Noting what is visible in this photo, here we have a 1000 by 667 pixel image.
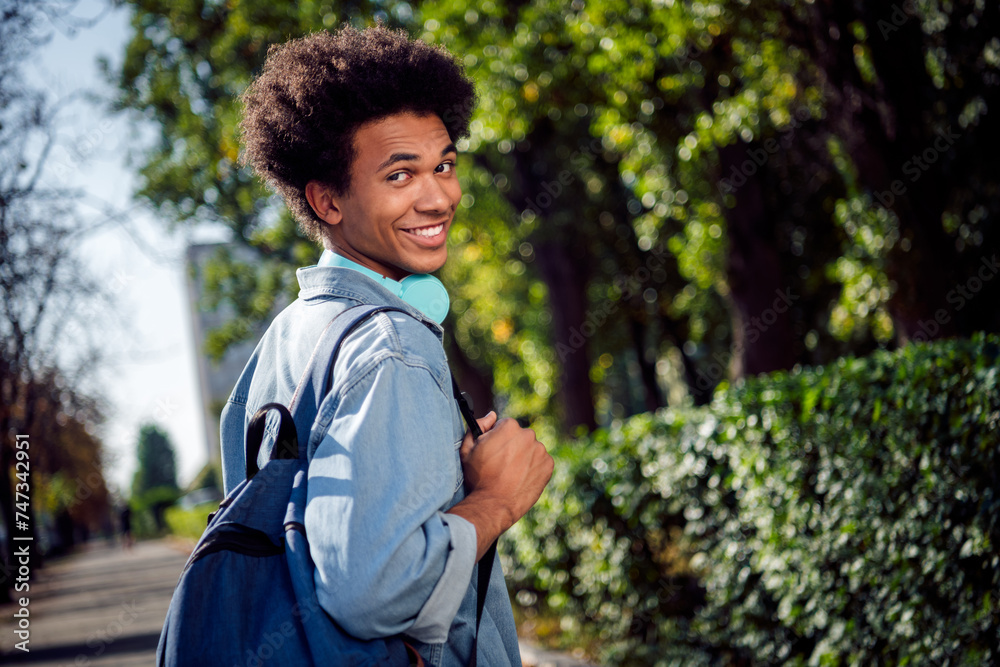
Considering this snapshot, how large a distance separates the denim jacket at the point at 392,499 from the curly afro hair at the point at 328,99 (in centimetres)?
52

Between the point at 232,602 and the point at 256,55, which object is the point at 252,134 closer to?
the point at 232,602

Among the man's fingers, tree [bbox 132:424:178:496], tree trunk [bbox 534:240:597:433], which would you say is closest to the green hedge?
the man's fingers

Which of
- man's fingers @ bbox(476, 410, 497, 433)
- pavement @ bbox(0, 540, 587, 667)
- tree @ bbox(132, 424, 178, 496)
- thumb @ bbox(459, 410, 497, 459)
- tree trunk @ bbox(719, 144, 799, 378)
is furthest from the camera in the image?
tree @ bbox(132, 424, 178, 496)

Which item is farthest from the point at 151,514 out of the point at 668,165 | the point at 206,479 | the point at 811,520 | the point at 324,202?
the point at 324,202

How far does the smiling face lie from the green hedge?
108 inches

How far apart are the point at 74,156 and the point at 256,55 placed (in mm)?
3934

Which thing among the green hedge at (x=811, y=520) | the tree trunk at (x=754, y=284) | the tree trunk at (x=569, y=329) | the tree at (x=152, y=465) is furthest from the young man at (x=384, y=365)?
the tree at (x=152, y=465)

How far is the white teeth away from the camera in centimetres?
178

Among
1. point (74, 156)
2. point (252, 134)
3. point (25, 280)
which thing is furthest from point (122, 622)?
point (252, 134)

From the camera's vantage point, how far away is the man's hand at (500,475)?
1.50m

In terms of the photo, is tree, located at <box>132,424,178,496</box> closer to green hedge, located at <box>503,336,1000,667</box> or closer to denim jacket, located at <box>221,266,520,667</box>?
green hedge, located at <box>503,336,1000,667</box>

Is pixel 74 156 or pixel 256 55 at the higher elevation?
pixel 256 55

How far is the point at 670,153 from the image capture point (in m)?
11.2

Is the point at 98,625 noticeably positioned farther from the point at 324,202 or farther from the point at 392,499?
the point at 392,499
